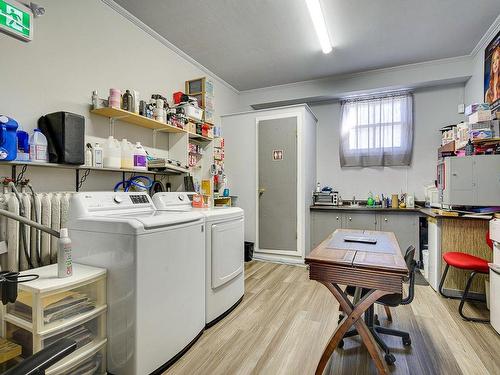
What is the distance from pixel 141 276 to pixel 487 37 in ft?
15.4

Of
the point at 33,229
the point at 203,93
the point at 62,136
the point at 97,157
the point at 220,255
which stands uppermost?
the point at 203,93

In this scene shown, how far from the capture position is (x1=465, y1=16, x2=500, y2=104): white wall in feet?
10.7

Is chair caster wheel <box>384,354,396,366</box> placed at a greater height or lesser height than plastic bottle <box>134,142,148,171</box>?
lesser

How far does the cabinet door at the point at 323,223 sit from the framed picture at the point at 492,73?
239cm

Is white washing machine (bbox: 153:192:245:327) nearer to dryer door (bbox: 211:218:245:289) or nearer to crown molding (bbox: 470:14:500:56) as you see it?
dryer door (bbox: 211:218:245:289)

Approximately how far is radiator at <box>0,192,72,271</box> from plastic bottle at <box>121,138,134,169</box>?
61 cm

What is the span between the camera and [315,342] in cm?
208

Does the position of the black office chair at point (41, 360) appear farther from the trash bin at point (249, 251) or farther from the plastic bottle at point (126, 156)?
the trash bin at point (249, 251)

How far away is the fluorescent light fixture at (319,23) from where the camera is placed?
8.72 ft

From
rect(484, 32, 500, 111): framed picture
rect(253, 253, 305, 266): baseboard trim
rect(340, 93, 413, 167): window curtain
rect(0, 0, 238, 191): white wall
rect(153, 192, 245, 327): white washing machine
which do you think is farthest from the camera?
rect(340, 93, 413, 167): window curtain

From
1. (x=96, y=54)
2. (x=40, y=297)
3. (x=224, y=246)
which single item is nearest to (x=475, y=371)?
(x=224, y=246)

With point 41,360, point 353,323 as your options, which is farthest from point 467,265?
point 41,360

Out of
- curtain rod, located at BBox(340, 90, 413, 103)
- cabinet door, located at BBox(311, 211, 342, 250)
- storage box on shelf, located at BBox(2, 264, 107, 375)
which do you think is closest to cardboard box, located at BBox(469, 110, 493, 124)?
curtain rod, located at BBox(340, 90, 413, 103)

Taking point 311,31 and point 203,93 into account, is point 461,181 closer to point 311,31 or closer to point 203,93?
point 311,31
